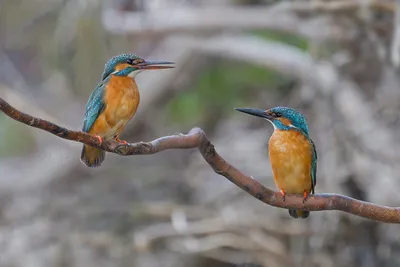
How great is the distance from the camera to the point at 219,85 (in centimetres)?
576

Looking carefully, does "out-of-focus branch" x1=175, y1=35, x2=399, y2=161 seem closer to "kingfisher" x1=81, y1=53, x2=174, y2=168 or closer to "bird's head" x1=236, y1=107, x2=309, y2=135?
"bird's head" x1=236, y1=107, x2=309, y2=135

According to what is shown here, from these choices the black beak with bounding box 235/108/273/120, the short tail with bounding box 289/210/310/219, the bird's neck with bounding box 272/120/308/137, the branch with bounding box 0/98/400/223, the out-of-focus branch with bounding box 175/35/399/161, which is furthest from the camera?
the out-of-focus branch with bounding box 175/35/399/161

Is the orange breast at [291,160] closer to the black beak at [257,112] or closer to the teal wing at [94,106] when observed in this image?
the black beak at [257,112]

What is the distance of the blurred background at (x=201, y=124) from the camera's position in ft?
13.0

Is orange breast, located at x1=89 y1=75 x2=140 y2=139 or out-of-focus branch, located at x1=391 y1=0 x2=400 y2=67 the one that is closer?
orange breast, located at x1=89 y1=75 x2=140 y2=139

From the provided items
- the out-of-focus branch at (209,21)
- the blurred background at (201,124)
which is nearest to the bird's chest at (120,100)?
the blurred background at (201,124)

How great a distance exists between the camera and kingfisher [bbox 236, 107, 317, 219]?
1.35m

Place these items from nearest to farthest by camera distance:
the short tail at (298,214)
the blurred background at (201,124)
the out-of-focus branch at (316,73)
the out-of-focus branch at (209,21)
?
1. the short tail at (298,214)
2. the out-of-focus branch at (316,73)
3. the blurred background at (201,124)
4. the out-of-focus branch at (209,21)

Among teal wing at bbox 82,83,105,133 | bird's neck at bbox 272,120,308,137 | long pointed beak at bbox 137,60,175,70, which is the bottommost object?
bird's neck at bbox 272,120,308,137

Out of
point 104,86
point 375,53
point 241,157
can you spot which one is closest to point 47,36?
point 241,157

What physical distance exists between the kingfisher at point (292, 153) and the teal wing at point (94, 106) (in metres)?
0.28

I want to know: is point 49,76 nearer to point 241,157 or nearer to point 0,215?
point 0,215

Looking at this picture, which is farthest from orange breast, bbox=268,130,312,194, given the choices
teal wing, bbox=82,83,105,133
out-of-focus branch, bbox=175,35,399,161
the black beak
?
out-of-focus branch, bbox=175,35,399,161

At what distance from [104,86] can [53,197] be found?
422 cm
